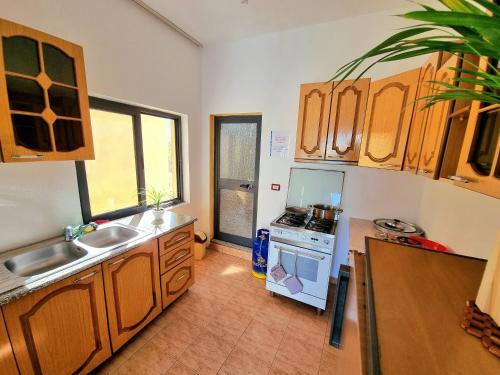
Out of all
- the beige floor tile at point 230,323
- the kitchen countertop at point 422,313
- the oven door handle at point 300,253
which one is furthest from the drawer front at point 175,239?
the kitchen countertop at point 422,313

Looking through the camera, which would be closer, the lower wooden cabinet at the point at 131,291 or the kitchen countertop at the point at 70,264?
the kitchen countertop at the point at 70,264

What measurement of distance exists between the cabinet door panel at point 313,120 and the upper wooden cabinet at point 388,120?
35 cm

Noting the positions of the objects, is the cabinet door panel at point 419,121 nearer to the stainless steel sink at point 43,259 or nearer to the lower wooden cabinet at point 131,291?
the lower wooden cabinet at point 131,291

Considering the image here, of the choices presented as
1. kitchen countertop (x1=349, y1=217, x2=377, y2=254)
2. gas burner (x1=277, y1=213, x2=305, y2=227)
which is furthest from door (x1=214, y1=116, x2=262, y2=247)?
kitchen countertop (x1=349, y1=217, x2=377, y2=254)

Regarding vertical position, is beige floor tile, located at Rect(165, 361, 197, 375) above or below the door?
below

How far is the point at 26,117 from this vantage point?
3.71 feet

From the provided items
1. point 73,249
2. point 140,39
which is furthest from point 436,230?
point 140,39

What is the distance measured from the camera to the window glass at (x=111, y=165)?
184 cm

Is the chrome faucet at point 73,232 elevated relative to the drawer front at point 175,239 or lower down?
elevated

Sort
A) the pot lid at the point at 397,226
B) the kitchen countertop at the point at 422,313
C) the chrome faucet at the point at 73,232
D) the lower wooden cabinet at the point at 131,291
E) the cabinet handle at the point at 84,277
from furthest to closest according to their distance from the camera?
1. the pot lid at the point at 397,226
2. the chrome faucet at the point at 73,232
3. the lower wooden cabinet at the point at 131,291
4. the cabinet handle at the point at 84,277
5. the kitchen countertop at the point at 422,313

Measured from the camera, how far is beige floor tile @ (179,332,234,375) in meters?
1.50

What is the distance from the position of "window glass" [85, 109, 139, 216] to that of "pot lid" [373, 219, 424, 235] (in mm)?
2478

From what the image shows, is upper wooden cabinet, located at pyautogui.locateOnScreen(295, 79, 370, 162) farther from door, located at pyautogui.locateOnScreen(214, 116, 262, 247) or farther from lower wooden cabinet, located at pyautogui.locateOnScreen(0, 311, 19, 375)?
lower wooden cabinet, located at pyautogui.locateOnScreen(0, 311, 19, 375)

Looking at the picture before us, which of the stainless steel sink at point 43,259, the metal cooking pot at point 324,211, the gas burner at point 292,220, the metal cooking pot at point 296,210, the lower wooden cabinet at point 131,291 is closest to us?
the stainless steel sink at point 43,259
